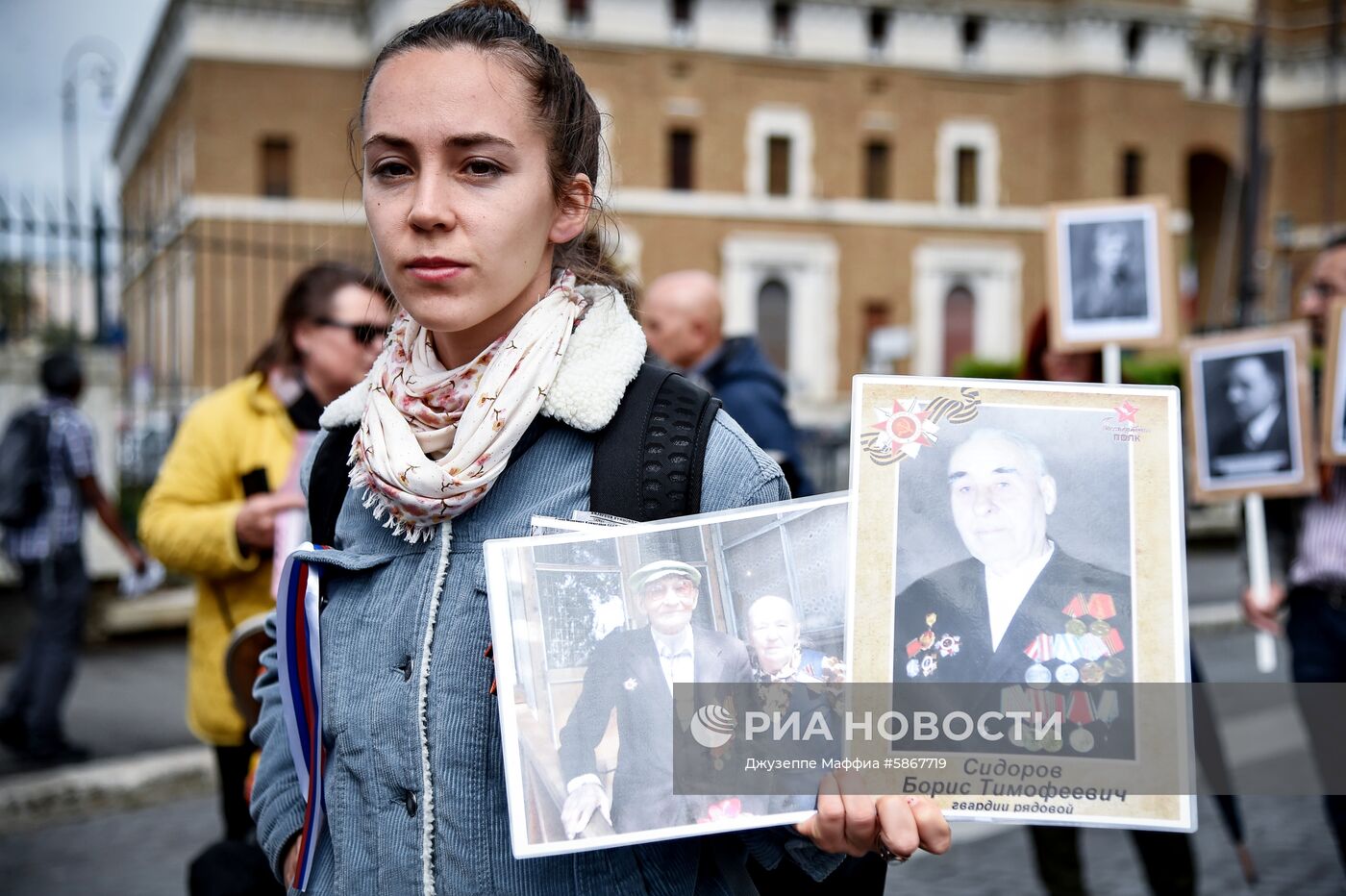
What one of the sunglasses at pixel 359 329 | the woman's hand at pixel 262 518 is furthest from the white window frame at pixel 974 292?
the woman's hand at pixel 262 518

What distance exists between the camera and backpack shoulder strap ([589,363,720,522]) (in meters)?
1.55

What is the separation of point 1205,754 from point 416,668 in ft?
11.1

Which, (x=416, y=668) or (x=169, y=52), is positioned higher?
(x=169, y=52)

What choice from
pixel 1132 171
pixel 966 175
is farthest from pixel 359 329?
pixel 1132 171

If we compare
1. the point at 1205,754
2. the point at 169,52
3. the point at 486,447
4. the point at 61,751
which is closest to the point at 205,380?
the point at 169,52

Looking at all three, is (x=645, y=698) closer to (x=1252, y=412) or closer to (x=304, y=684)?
(x=304, y=684)

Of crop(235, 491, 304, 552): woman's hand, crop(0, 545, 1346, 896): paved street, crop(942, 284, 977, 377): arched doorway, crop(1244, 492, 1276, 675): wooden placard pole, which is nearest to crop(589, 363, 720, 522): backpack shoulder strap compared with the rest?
crop(235, 491, 304, 552): woman's hand

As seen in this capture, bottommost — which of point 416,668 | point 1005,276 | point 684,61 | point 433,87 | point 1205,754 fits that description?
point 1205,754

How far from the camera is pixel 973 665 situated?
1.47 m

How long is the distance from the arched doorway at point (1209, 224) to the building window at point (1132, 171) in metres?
6.17

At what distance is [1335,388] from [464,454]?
3186mm

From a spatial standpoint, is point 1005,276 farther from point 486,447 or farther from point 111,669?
point 486,447

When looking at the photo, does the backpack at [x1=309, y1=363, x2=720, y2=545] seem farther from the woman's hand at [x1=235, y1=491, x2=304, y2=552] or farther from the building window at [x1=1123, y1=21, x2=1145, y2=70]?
the building window at [x1=1123, y1=21, x2=1145, y2=70]

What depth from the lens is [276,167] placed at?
37.8 meters
